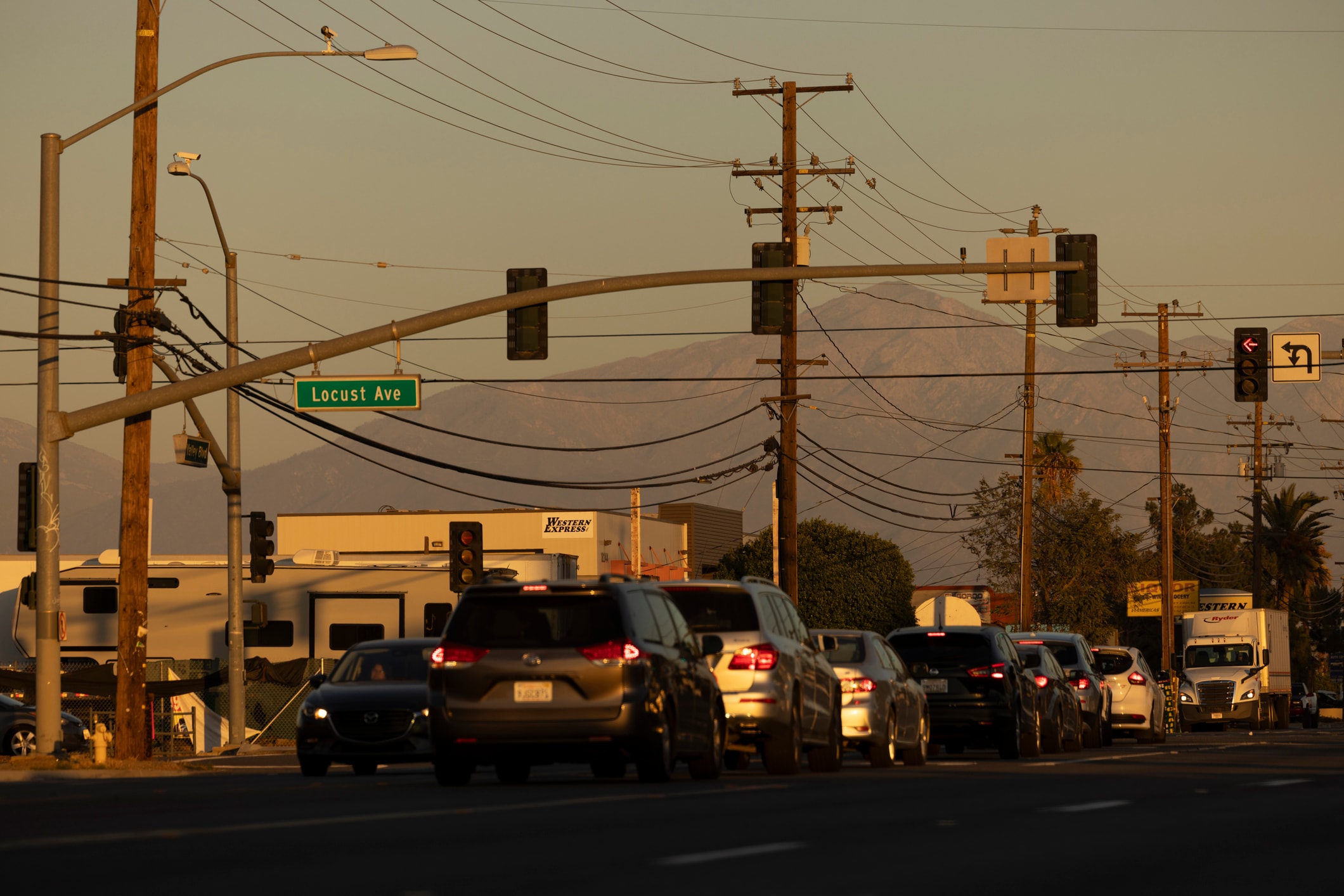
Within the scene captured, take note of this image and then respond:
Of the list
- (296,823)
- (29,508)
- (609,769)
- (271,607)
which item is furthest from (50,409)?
(271,607)

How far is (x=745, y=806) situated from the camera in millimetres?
14227

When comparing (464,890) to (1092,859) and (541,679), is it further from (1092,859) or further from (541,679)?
(541,679)

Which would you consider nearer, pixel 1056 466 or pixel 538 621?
pixel 538 621

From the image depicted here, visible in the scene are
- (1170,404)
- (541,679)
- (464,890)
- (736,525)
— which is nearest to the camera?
(464,890)

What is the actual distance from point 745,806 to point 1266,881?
492 cm

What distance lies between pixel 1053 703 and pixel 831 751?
8.62 meters

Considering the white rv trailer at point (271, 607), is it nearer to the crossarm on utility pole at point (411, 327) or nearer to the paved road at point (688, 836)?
the crossarm on utility pole at point (411, 327)

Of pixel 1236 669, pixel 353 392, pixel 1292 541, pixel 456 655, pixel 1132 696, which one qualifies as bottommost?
pixel 1236 669

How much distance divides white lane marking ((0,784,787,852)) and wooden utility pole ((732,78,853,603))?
2500 centimetres

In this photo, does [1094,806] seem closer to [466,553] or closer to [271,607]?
[466,553]

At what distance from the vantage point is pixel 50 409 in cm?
2677

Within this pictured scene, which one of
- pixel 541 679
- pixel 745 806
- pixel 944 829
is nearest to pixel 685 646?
pixel 541 679

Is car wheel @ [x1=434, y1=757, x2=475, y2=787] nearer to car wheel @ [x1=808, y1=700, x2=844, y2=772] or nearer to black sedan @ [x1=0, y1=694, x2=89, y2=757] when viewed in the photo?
car wheel @ [x1=808, y1=700, x2=844, y2=772]

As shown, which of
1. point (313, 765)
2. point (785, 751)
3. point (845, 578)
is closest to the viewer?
point (785, 751)
